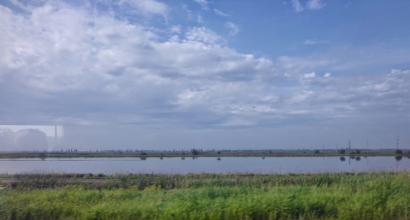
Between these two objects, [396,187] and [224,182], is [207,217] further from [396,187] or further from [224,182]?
[224,182]

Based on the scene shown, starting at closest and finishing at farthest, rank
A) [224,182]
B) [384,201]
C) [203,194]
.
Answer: [384,201]
[203,194]
[224,182]

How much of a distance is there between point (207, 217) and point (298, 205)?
299 cm

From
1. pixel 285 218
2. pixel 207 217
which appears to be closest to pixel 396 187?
pixel 285 218

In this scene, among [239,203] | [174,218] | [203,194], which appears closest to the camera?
[174,218]

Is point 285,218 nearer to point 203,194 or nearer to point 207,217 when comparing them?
point 207,217

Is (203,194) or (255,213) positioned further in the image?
(203,194)

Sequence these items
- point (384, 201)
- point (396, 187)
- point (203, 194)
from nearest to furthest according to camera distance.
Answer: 1. point (384, 201)
2. point (203, 194)
3. point (396, 187)

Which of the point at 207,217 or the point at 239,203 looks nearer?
the point at 207,217

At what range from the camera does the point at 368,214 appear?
1177cm

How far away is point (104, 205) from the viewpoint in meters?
12.6

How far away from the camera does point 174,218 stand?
1116 cm

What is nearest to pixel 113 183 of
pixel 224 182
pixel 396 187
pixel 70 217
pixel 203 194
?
pixel 224 182

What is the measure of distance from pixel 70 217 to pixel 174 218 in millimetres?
2907

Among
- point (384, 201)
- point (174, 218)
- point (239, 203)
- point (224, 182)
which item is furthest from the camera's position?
point (224, 182)
